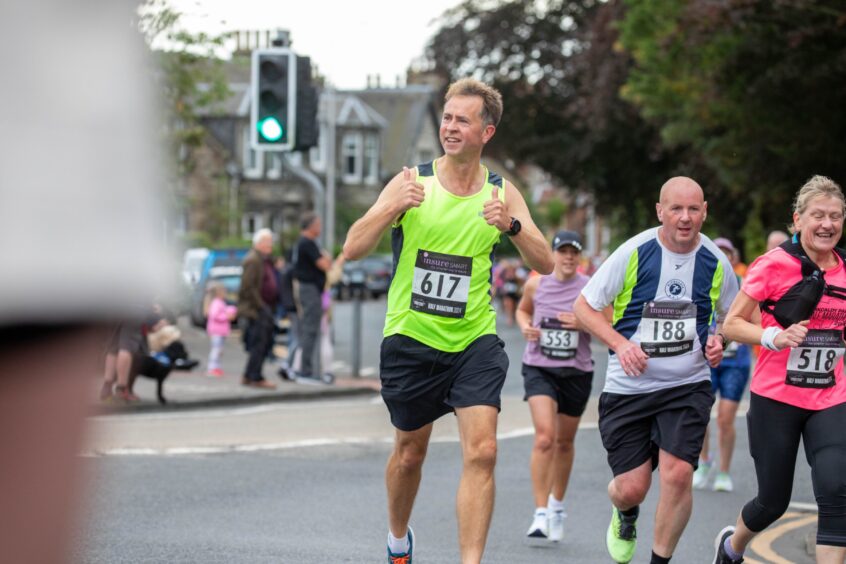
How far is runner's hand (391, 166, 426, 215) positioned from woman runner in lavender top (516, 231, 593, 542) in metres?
2.75

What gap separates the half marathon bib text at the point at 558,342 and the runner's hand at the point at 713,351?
7.75 feet

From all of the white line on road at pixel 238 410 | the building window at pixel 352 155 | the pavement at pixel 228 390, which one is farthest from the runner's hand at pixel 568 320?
the building window at pixel 352 155

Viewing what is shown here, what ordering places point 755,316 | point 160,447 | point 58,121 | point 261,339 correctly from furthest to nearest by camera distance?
point 261,339 < point 160,447 < point 755,316 < point 58,121

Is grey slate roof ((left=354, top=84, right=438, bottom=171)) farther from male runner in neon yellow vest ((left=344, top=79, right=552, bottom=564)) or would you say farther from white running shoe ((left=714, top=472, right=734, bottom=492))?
male runner in neon yellow vest ((left=344, top=79, right=552, bottom=564))

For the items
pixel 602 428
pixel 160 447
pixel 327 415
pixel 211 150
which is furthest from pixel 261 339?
pixel 211 150

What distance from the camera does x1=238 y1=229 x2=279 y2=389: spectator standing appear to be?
1775 centimetres

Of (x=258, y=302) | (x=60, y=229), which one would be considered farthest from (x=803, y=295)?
(x=258, y=302)

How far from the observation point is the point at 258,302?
1814 centimetres

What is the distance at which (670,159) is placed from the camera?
40969 millimetres

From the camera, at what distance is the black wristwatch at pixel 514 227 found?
18.3ft

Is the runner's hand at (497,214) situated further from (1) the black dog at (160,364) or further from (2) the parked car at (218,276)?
(2) the parked car at (218,276)

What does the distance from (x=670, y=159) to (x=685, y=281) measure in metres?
35.5

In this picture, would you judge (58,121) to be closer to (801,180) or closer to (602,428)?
(602,428)

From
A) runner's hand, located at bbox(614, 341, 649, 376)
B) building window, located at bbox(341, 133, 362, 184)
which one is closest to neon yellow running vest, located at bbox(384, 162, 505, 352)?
runner's hand, located at bbox(614, 341, 649, 376)
